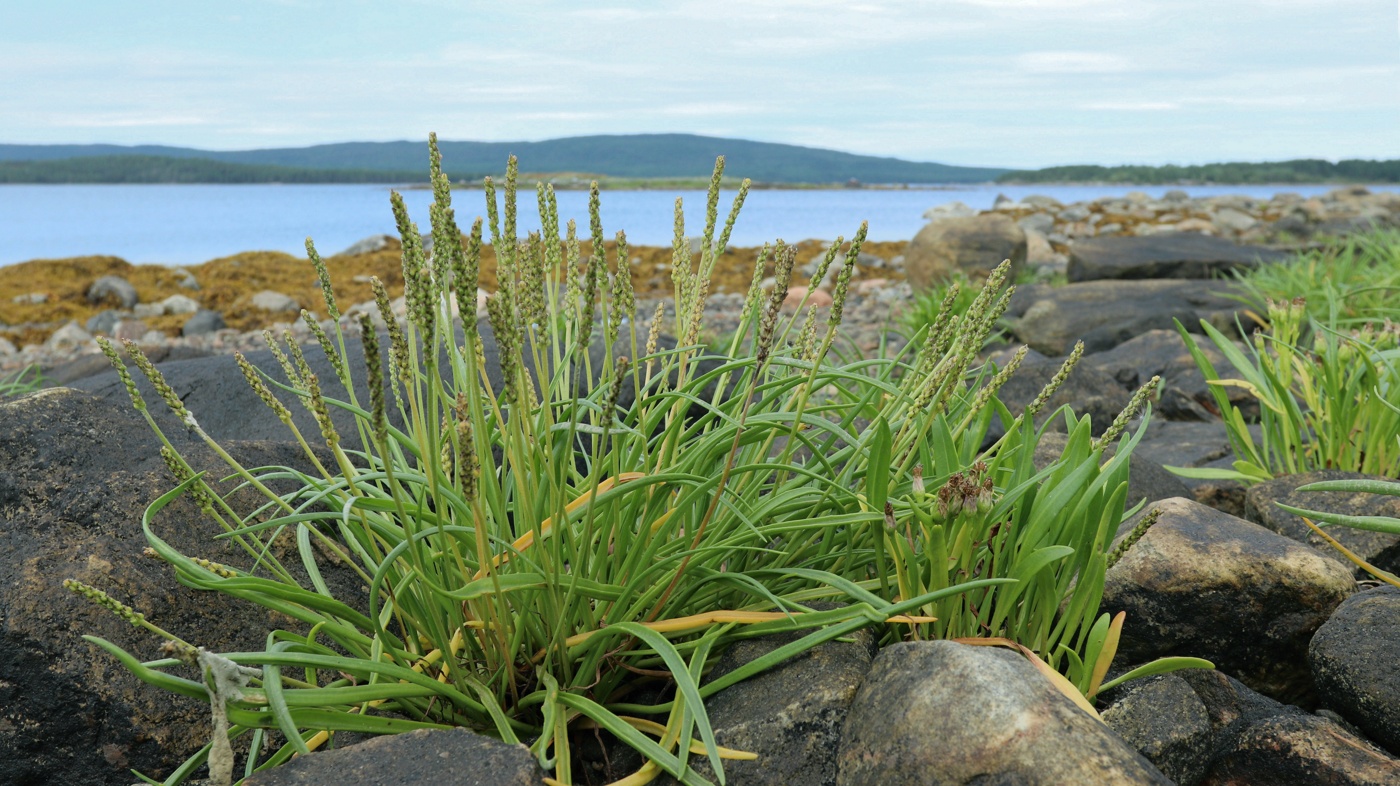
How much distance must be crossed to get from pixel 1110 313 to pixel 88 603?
7.35 meters

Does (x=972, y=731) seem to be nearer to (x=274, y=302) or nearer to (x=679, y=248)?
(x=679, y=248)

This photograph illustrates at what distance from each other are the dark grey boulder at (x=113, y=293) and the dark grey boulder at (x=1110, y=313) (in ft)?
34.0

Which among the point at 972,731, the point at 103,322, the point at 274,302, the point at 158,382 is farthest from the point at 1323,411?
the point at 103,322

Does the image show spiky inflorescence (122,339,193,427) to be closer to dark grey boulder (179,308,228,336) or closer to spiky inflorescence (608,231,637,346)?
spiky inflorescence (608,231,637,346)

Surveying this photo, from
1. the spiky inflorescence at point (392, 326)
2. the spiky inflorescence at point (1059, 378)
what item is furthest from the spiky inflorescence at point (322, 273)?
the spiky inflorescence at point (1059, 378)

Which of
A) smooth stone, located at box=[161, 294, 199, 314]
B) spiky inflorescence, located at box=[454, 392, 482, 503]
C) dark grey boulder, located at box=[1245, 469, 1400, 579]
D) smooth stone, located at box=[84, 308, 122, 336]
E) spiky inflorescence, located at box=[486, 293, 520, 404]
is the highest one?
spiky inflorescence, located at box=[486, 293, 520, 404]

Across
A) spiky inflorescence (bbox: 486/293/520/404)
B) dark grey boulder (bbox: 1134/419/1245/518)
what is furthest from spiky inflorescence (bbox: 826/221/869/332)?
dark grey boulder (bbox: 1134/419/1245/518)

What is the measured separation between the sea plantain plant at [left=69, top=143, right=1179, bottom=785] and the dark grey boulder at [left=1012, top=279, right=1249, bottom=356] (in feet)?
19.4

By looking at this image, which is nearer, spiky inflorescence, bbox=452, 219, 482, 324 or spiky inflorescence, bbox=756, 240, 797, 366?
spiky inflorescence, bbox=452, 219, 482, 324

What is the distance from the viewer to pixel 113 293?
12.2 meters

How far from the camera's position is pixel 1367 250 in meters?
8.05

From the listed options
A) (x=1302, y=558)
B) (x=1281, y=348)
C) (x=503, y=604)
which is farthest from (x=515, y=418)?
(x=1281, y=348)

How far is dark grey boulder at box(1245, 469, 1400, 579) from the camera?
8.41 ft

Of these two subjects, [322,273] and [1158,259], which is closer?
[322,273]
